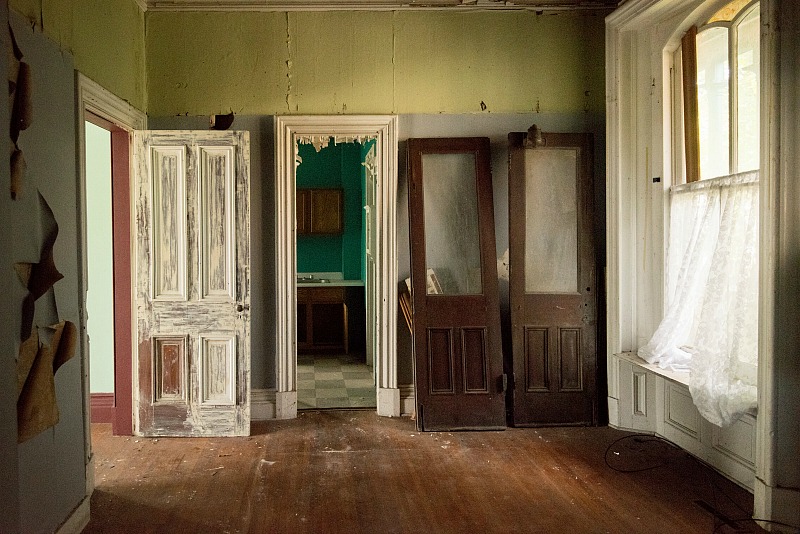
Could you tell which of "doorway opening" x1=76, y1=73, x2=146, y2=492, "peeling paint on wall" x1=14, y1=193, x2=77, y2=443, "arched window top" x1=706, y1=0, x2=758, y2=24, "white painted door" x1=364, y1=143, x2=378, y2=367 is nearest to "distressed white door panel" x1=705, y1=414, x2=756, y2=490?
"arched window top" x1=706, y1=0, x2=758, y2=24

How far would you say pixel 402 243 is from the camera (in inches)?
200

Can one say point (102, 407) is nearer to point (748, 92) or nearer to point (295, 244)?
point (295, 244)

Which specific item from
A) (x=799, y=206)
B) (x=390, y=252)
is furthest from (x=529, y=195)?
(x=799, y=206)

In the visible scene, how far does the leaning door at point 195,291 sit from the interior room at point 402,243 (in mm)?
16

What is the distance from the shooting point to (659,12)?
14.0 feet

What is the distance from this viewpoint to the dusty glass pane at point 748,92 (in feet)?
11.6

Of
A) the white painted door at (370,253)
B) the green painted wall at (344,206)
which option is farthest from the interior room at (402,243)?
the green painted wall at (344,206)

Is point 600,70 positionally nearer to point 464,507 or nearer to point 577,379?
point 577,379

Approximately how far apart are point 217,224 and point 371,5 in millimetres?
2091

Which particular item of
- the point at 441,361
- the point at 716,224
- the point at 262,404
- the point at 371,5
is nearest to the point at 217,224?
the point at 262,404

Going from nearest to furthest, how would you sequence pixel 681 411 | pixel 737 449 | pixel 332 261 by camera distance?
pixel 737 449 → pixel 681 411 → pixel 332 261

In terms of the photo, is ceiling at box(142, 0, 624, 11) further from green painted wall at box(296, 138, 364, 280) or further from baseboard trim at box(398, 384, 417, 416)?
green painted wall at box(296, 138, 364, 280)

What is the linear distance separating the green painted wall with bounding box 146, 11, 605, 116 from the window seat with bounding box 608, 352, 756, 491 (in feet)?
7.05

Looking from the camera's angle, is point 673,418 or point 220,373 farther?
point 220,373
